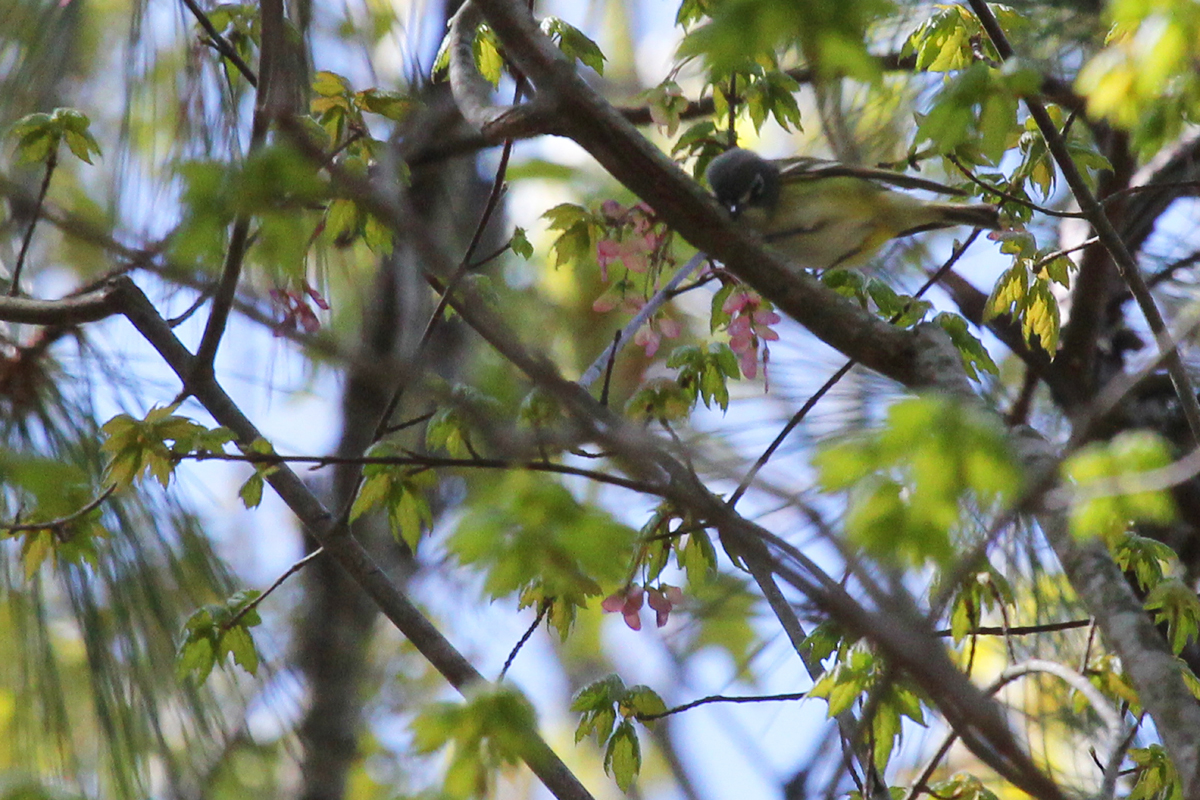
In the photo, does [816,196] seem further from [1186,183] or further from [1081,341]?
[1186,183]

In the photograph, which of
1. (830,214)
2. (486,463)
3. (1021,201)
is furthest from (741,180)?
(486,463)

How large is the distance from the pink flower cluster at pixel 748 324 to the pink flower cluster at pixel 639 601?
1.99 ft

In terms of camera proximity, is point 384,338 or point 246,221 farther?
point 384,338

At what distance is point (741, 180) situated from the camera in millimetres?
3240

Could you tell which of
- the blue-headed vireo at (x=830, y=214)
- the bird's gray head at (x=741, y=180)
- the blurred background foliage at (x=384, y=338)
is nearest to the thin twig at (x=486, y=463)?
the blurred background foliage at (x=384, y=338)

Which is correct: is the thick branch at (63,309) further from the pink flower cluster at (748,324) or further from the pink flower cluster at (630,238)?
the pink flower cluster at (748,324)

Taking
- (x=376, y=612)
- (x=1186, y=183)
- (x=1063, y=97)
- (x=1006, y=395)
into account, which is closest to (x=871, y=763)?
(x=1186, y=183)

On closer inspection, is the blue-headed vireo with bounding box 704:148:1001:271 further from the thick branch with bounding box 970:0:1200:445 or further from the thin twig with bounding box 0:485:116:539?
the thin twig with bounding box 0:485:116:539

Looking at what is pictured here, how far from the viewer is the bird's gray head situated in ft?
10.3

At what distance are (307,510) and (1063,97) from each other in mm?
1921

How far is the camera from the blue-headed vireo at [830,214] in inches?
140

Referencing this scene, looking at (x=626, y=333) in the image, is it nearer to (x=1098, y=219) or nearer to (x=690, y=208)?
(x=690, y=208)

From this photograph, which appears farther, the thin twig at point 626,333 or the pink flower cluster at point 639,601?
the pink flower cluster at point 639,601

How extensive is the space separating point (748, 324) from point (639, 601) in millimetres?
751
